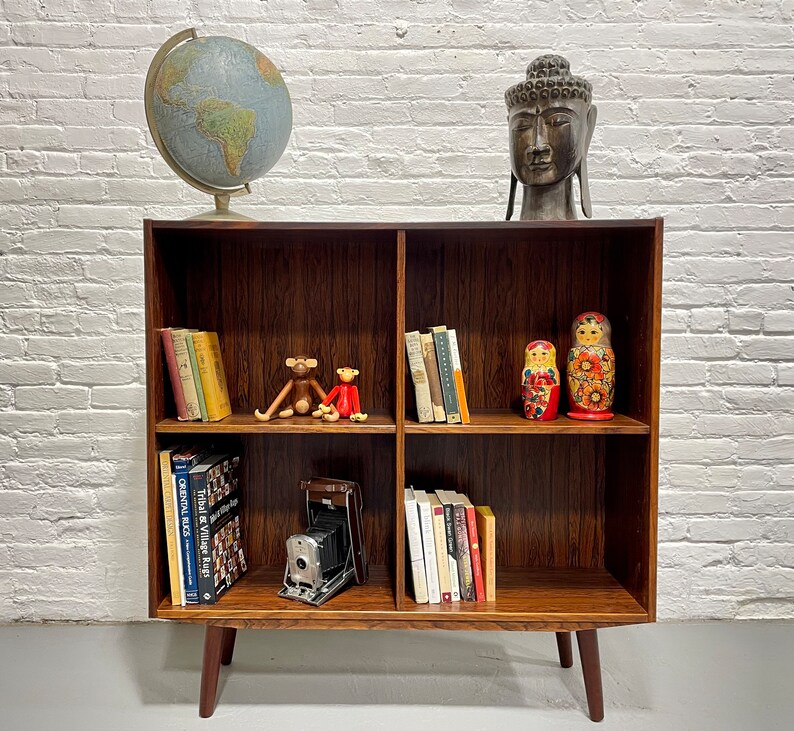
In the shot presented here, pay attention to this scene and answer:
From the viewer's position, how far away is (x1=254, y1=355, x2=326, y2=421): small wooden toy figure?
148 centimetres

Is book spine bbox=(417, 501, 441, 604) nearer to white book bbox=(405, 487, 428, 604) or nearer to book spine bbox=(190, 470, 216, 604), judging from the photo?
white book bbox=(405, 487, 428, 604)

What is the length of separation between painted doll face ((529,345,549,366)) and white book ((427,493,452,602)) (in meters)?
0.40

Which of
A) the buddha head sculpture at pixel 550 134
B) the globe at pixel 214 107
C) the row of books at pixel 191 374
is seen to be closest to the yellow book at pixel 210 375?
the row of books at pixel 191 374

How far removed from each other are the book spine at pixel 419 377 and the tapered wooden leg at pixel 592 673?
24.4 inches

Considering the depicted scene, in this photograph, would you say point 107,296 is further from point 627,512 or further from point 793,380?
point 793,380

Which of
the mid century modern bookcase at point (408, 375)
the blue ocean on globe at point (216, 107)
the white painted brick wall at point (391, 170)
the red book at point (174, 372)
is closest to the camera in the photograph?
the blue ocean on globe at point (216, 107)

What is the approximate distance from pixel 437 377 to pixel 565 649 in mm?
832

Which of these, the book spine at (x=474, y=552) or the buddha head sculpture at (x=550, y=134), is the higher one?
the buddha head sculpture at (x=550, y=134)

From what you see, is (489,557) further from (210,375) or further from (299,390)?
(210,375)

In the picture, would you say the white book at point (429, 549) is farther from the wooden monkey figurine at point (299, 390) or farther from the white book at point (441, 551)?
the wooden monkey figurine at point (299, 390)

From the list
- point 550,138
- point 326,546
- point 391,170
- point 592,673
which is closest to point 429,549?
point 326,546

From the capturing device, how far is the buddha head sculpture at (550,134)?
1374 millimetres

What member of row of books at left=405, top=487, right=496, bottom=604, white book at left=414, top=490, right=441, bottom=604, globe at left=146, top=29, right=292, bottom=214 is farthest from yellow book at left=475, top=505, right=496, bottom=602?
globe at left=146, top=29, right=292, bottom=214

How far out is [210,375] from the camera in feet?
4.72
